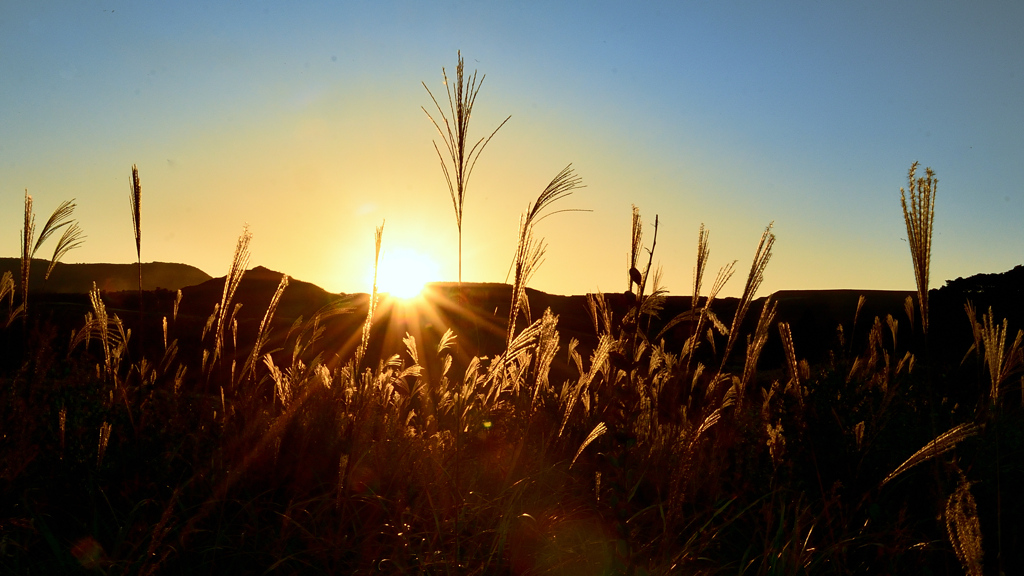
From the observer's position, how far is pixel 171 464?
2895 mm

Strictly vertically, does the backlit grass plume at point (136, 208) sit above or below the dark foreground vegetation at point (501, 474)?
above

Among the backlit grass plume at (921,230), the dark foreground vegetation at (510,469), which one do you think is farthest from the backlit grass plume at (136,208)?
the backlit grass plume at (921,230)

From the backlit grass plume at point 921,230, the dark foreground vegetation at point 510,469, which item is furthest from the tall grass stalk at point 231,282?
the backlit grass plume at point 921,230

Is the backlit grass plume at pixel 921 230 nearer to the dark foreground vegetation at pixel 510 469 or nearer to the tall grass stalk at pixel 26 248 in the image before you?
the dark foreground vegetation at pixel 510 469

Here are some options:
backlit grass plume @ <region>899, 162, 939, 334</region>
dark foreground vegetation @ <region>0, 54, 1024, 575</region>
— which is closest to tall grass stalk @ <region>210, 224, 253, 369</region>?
dark foreground vegetation @ <region>0, 54, 1024, 575</region>

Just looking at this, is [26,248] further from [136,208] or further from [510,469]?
[510,469]

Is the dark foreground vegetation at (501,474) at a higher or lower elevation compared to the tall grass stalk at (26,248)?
lower

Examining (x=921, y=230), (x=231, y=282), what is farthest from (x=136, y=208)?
(x=921, y=230)

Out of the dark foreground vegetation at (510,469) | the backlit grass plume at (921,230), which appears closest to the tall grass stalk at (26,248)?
the dark foreground vegetation at (510,469)

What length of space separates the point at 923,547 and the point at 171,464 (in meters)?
2.97

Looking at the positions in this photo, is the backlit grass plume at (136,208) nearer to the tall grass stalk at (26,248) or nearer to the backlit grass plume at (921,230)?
the tall grass stalk at (26,248)

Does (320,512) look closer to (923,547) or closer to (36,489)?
(36,489)

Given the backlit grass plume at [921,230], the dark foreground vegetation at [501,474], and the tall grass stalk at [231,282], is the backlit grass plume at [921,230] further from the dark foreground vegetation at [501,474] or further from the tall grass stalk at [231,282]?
the tall grass stalk at [231,282]

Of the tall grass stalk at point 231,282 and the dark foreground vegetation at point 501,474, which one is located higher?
the tall grass stalk at point 231,282
